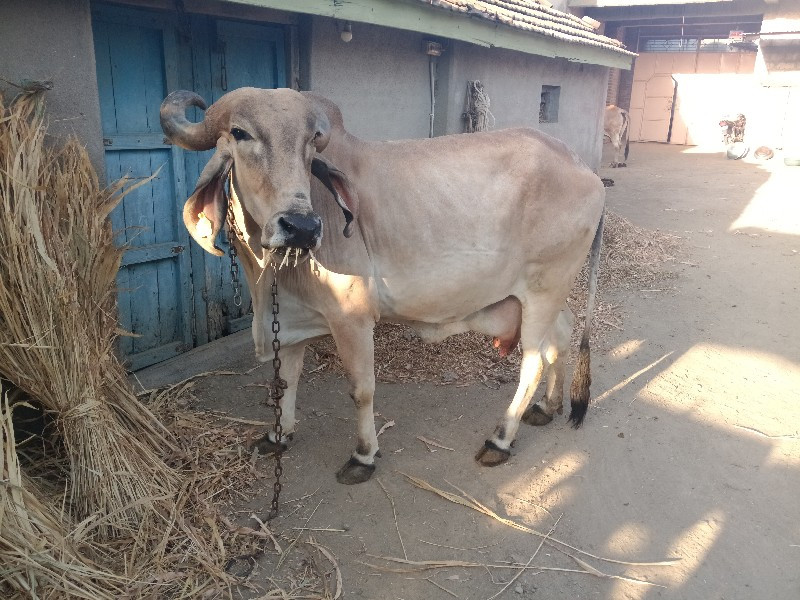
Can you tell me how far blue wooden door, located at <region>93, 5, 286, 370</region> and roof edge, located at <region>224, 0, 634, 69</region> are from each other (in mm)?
704

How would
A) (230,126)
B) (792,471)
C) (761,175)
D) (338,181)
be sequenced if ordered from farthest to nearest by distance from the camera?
(761,175) → (792,471) → (338,181) → (230,126)

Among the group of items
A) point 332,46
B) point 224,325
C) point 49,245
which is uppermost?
point 332,46

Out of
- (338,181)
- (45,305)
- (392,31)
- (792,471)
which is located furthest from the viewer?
(392,31)

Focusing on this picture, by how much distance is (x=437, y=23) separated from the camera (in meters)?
5.48

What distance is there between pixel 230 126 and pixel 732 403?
12.3 feet

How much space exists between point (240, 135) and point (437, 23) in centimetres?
342

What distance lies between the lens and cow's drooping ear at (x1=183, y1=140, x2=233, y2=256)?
2730 millimetres

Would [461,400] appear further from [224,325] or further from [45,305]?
[45,305]

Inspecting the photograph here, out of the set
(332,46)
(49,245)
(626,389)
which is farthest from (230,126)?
(626,389)

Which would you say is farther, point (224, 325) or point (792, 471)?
point (224, 325)

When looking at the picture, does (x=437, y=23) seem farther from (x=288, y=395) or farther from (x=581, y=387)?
(x=288, y=395)

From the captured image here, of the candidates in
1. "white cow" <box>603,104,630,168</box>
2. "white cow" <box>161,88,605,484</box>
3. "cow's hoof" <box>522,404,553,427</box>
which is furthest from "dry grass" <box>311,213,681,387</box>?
"white cow" <box>603,104,630,168</box>

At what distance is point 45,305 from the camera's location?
8.18 ft

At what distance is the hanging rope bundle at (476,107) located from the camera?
266 inches
